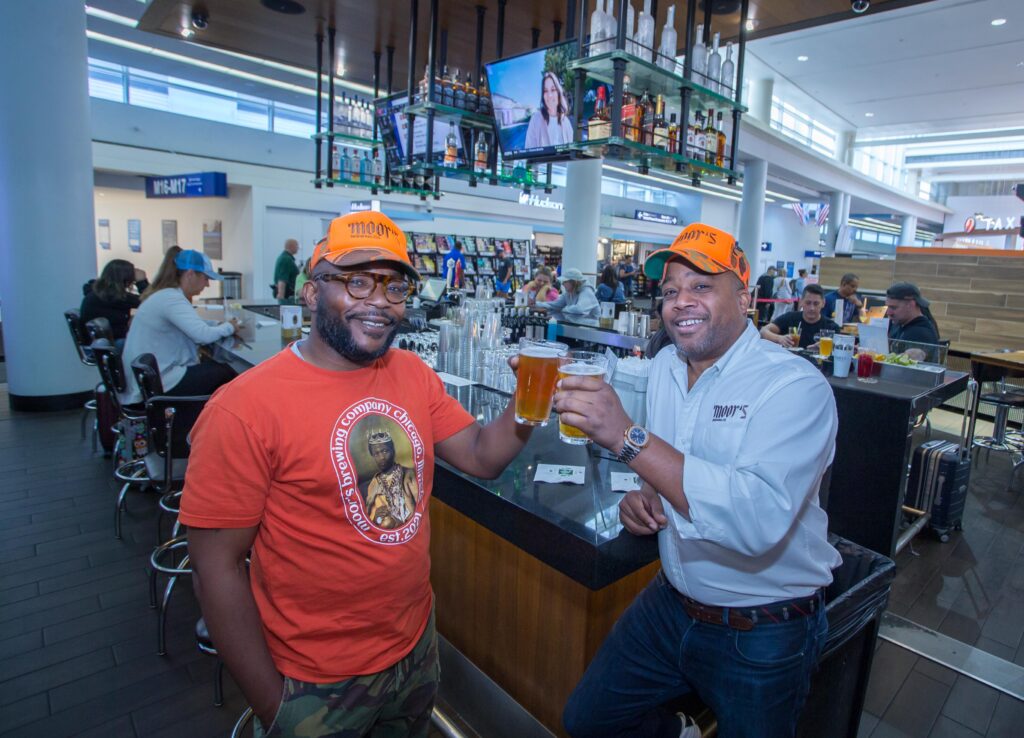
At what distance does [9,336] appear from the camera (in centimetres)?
618

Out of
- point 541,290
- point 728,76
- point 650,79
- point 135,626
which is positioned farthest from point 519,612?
point 541,290

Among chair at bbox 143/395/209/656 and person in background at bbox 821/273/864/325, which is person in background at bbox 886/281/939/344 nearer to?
person in background at bbox 821/273/864/325

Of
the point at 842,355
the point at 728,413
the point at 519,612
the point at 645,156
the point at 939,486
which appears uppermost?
the point at 645,156

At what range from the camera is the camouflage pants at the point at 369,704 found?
127 centimetres

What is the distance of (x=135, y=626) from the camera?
9.59ft

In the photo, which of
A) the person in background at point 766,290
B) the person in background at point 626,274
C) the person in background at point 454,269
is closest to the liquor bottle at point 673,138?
the person in background at point 454,269

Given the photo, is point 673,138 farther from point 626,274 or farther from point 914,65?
point 626,274

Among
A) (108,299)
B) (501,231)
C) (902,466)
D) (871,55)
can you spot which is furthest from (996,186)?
(108,299)

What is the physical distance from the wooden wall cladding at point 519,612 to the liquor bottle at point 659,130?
2.67 metres

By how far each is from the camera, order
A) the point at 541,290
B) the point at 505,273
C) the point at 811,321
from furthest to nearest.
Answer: the point at 505,273
the point at 541,290
the point at 811,321

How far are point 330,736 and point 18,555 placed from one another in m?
3.33

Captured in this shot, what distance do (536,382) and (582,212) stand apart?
387 inches

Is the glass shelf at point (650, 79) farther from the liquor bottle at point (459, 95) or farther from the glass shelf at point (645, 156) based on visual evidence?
the liquor bottle at point (459, 95)

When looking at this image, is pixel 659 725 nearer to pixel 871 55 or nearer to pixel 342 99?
pixel 342 99
